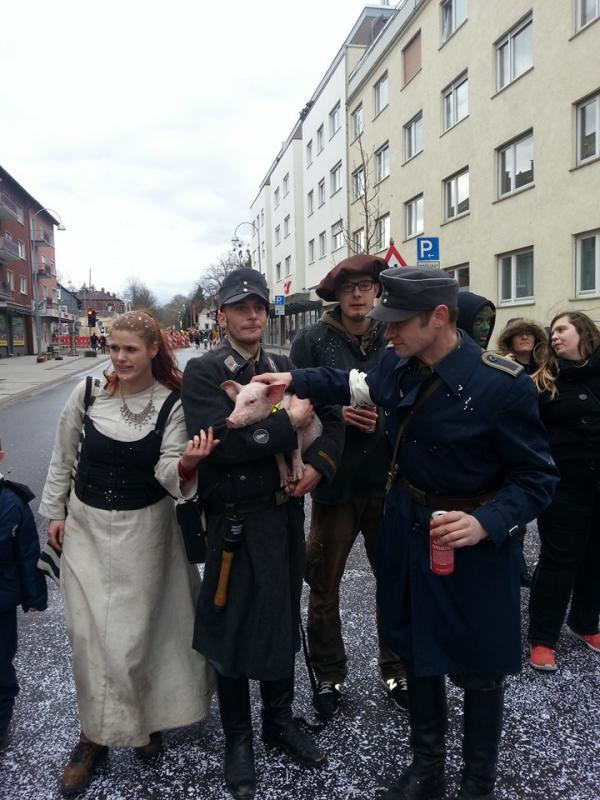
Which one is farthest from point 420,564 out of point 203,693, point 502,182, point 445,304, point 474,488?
point 502,182

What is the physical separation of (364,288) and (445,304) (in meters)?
0.89

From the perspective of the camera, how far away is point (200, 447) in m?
2.26

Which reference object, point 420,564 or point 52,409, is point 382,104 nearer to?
point 52,409

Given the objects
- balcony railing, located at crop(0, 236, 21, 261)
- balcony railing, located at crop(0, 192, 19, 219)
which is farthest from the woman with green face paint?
balcony railing, located at crop(0, 192, 19, 219)

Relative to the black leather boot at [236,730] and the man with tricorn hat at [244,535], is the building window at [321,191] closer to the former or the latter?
the man with tricorn hat at [244,535]

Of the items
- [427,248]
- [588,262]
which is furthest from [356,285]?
[588,262]

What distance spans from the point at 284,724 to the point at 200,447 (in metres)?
1.34

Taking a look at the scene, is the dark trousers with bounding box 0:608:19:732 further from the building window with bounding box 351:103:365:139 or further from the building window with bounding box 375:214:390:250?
the building window with bounding box 351:103:365:139

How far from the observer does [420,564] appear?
90.2 inches

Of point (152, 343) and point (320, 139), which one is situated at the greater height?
point (320, 139)

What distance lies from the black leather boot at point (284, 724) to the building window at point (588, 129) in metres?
14.3

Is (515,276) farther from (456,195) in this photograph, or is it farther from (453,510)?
(453,510)

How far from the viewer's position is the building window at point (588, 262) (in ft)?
45.5

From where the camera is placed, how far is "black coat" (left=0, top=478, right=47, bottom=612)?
268 cm
